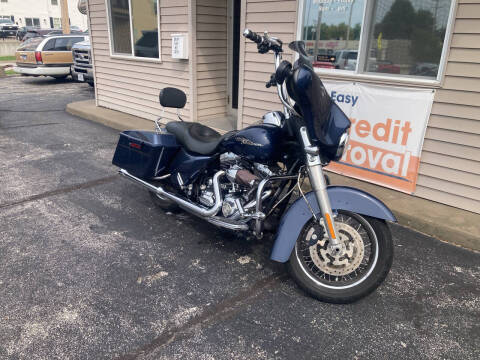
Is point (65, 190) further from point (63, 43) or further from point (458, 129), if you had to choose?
point (63, 43)

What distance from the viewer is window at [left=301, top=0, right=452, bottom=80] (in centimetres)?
401

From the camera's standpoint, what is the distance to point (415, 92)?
13.4 feet

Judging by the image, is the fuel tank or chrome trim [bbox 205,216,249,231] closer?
the fuel tank

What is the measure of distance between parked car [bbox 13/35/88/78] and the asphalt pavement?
34.9ft

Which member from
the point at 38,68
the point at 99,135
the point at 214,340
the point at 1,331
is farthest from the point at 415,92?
the point at 38,68

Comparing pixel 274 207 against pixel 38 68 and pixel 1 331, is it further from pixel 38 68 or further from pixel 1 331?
pixel 38 68

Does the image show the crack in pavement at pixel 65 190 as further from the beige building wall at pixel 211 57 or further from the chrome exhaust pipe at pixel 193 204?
the beige building wall at pixel 211 57

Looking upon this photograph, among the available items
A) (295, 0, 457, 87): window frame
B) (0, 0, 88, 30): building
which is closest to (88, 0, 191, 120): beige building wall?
(295, 0, 457, 87): window frame

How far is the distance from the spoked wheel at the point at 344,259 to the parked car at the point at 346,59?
8.39 ft

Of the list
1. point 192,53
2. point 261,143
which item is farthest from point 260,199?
point 192,53

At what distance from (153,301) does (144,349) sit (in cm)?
46

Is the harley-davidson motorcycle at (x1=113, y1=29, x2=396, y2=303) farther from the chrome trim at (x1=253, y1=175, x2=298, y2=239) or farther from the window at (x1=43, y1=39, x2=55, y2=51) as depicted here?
the window at (x1=43, y1=39, x2=55, y2=51)

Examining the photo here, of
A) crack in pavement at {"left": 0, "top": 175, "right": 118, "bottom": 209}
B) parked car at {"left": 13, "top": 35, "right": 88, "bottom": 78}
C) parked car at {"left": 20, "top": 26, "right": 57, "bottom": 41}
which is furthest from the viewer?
parked car at {"left": 20, "top": 26, "right": 57, "bottom": 41}

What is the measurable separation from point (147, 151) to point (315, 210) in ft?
5.74
